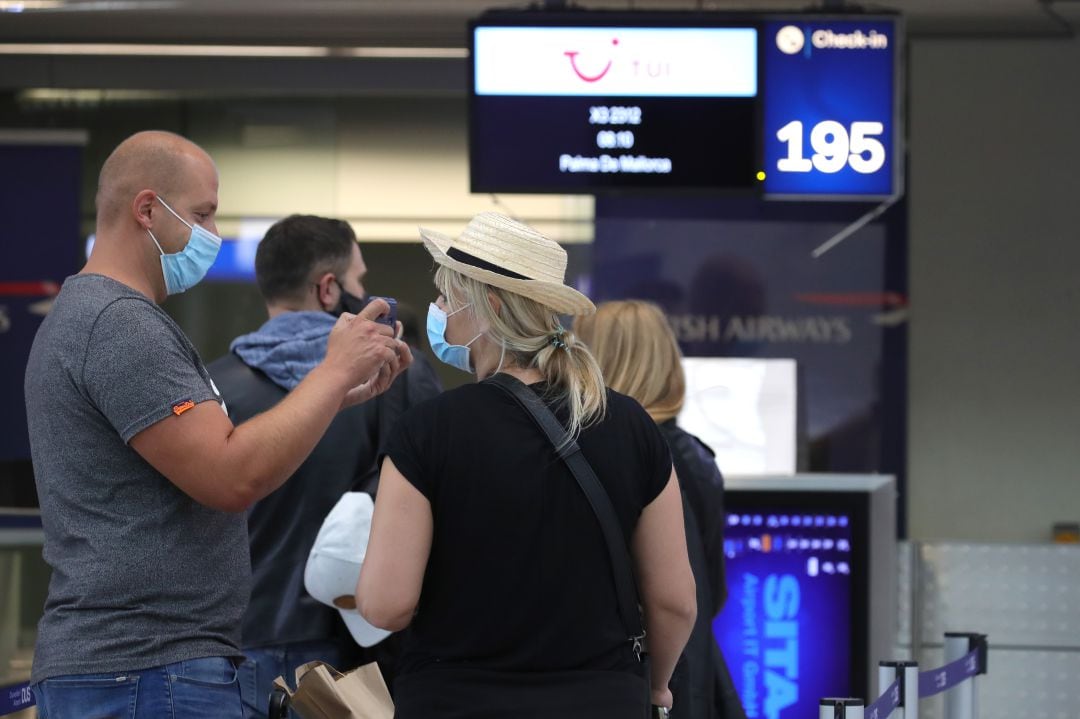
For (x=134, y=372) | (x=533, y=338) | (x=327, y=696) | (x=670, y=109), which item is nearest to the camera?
(x=134, y=372)

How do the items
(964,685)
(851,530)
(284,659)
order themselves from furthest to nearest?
(851,530)
(964,685)
(284,659)

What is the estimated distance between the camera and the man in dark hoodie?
10.3 feet

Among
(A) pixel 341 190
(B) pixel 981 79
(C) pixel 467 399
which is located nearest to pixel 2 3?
(A) pixel 341 190

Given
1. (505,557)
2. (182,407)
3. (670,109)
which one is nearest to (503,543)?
(505,557)

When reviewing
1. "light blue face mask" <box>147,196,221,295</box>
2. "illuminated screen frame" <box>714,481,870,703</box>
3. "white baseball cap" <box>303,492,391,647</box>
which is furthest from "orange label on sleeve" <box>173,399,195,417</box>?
"illuminated screen frame" <box>714,481,870,703</box>

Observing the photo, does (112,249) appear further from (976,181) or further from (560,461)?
(976,181)

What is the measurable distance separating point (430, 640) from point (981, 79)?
5936mm

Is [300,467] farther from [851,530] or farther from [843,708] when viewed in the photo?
[851,530]

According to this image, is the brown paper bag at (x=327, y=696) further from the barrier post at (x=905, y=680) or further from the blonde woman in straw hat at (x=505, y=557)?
the barrier post at (x=905, y=680)

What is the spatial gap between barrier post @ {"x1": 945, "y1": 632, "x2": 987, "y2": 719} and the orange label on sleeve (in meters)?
2.67

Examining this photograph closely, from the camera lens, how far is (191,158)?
7.66 ft

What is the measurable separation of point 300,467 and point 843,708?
1.26 meters

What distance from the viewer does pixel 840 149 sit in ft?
16.5

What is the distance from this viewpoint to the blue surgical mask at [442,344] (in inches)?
92.0
